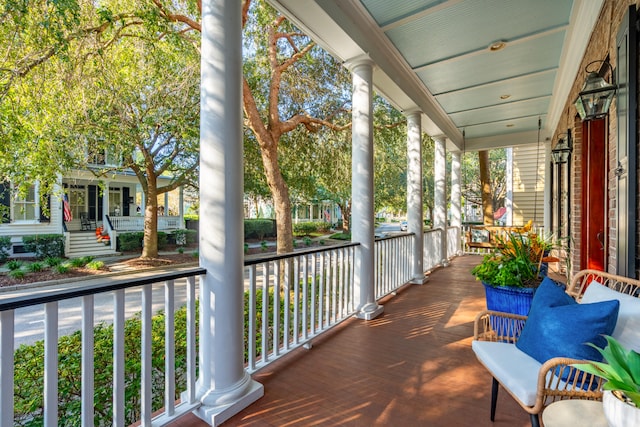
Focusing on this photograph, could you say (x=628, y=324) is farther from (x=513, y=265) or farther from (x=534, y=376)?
(x=513, y=265)

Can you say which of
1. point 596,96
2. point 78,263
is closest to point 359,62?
point 596,96

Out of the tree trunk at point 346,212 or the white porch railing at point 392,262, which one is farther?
the tree trunk at point 346,212

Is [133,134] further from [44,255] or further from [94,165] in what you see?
[44,255]

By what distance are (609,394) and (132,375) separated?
2.93 meters

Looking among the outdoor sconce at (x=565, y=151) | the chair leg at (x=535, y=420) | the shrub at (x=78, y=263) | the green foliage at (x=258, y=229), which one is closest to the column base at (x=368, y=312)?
the chair leg at (x=535, y=420)

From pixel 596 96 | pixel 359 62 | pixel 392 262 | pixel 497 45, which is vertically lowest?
→ pixel 392 262

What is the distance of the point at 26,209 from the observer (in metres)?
10.6

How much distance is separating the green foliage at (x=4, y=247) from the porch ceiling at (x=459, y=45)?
37.8 feet

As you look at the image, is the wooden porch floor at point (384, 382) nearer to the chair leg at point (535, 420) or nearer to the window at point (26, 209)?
the chair leg at point (535, 420)

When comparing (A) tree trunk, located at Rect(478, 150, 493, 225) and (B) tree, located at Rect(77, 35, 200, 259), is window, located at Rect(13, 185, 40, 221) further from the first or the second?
(A) tree trunk, located at Rect(478, 150, 493, 225)

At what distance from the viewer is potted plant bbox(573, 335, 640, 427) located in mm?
826

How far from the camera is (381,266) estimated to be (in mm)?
4277

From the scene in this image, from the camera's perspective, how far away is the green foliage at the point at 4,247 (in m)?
9.41

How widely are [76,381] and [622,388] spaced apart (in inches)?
123
